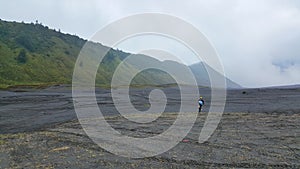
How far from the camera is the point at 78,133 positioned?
1580 cm

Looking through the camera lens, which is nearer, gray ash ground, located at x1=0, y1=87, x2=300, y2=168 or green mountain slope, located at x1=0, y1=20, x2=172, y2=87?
gray ash ground, located at x1=0, y1=87, x2=300, y2=168

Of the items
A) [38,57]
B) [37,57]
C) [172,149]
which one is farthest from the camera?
[38,57]

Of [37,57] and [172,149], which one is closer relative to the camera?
[172,149]

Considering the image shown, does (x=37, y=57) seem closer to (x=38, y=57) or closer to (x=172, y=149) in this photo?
(x=38, y=57)

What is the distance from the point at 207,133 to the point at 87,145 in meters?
6.77

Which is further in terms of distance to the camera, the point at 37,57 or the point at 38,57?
the point at 38,57

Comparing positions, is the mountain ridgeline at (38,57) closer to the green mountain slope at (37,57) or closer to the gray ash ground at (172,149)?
the green mountain slope at (37,57)

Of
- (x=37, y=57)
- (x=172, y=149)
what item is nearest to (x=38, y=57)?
(x=37, y=57)

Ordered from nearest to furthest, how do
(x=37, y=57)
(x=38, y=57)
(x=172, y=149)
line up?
(x=172, y=149) → (x=37, y=57) → (x=38, y=57)

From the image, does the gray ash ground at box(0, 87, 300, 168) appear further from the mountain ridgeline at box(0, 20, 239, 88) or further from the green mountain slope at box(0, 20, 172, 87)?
the green mountain slope at box(0, 20, 172, 87)

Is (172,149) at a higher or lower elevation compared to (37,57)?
lower

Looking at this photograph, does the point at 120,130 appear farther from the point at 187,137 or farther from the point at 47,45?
the point at 47,45

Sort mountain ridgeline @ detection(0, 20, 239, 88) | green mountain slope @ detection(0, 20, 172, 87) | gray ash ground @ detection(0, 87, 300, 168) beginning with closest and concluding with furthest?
gray ash ground @ detection(0, 87, 300, 168)
mountain ridgeline @ detection(0, 20, 239, 88)
green mountain slope @ detection(0, 20, 172, 87)

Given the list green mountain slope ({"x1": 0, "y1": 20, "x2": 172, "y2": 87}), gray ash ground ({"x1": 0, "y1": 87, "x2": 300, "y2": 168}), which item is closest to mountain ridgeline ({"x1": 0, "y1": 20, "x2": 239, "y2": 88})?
green mountain slope ({"x1": 0, "y1": 20, "x2": 172, "y2": 87})
